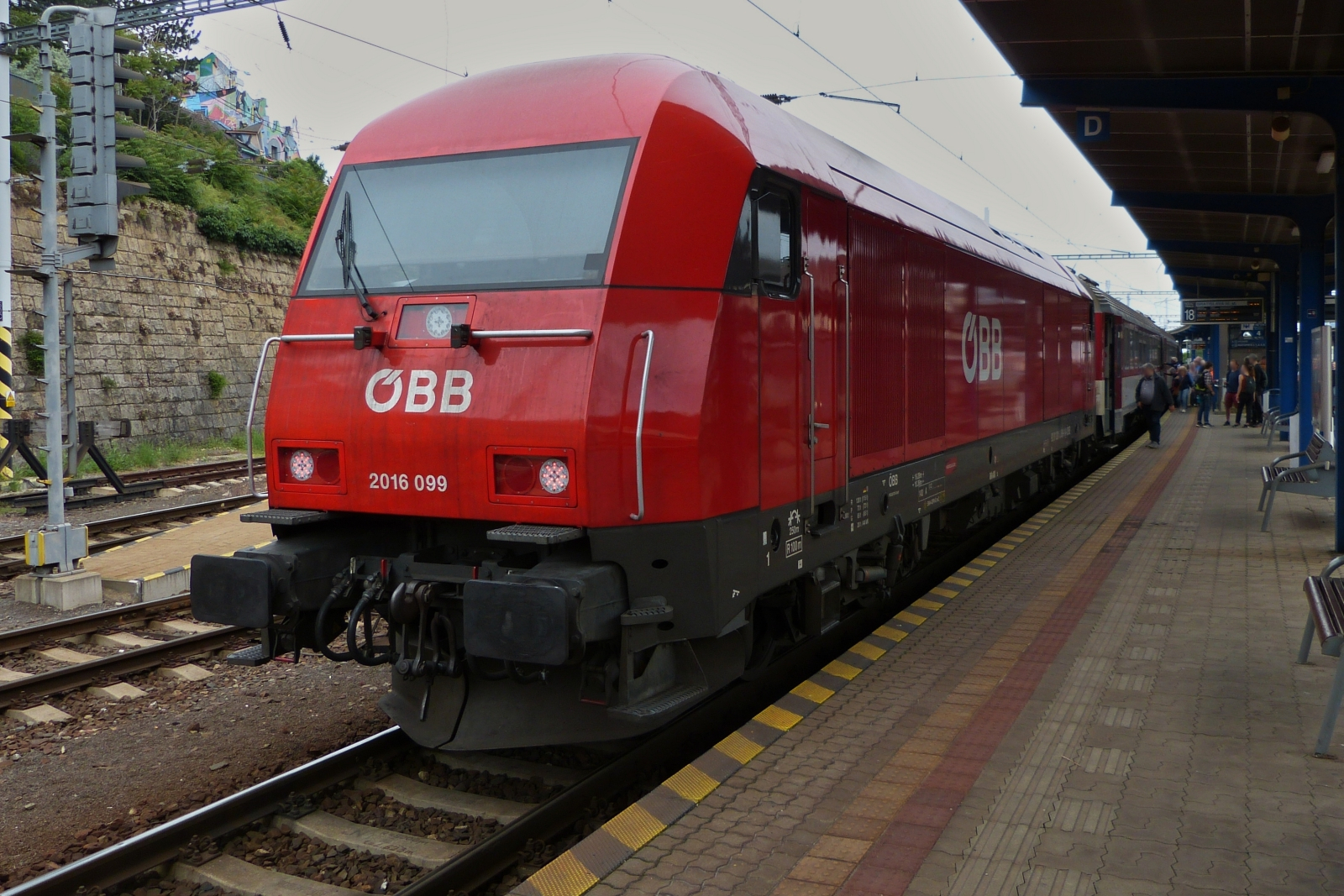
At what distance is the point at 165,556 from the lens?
11.0 m

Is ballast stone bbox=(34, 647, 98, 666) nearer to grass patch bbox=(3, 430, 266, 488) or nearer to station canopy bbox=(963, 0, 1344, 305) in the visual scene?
station canopy bbox=(963, 0, 1344, 305)

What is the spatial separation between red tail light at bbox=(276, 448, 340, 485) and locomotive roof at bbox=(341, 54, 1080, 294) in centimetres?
158

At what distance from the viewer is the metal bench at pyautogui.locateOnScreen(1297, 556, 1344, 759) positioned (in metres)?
4.77

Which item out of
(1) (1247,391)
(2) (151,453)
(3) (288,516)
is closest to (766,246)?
(3) (288,516)

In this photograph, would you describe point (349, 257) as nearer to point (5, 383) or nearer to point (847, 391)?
point (847, 391)

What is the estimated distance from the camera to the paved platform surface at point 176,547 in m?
10.5

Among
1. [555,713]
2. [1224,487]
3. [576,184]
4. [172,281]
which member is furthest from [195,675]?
[172,281]

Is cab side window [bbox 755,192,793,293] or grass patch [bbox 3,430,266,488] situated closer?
cab side window [bbox 755,192,793,293]

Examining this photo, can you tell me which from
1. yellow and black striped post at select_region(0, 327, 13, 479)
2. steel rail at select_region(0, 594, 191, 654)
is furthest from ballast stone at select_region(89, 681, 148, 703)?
yellow and black striped post at select_region(0, 327, 13, 479)

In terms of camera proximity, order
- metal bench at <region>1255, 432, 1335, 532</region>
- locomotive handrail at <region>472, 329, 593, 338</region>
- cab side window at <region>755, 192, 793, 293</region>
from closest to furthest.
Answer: locomotive handrail at <region>472, 329, 593, 338</region>
cab side window at <region>755, 192, 793, 293</region>
metal bench at <region>1255, 432, 1335, 532</region>

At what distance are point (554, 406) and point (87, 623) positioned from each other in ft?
19.3

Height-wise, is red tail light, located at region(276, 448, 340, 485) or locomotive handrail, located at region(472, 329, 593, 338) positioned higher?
locomotive handrail, located at region(472, 329, 593, 338)

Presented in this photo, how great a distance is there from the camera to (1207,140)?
13266mm

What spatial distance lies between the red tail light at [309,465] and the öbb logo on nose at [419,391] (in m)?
0.38
